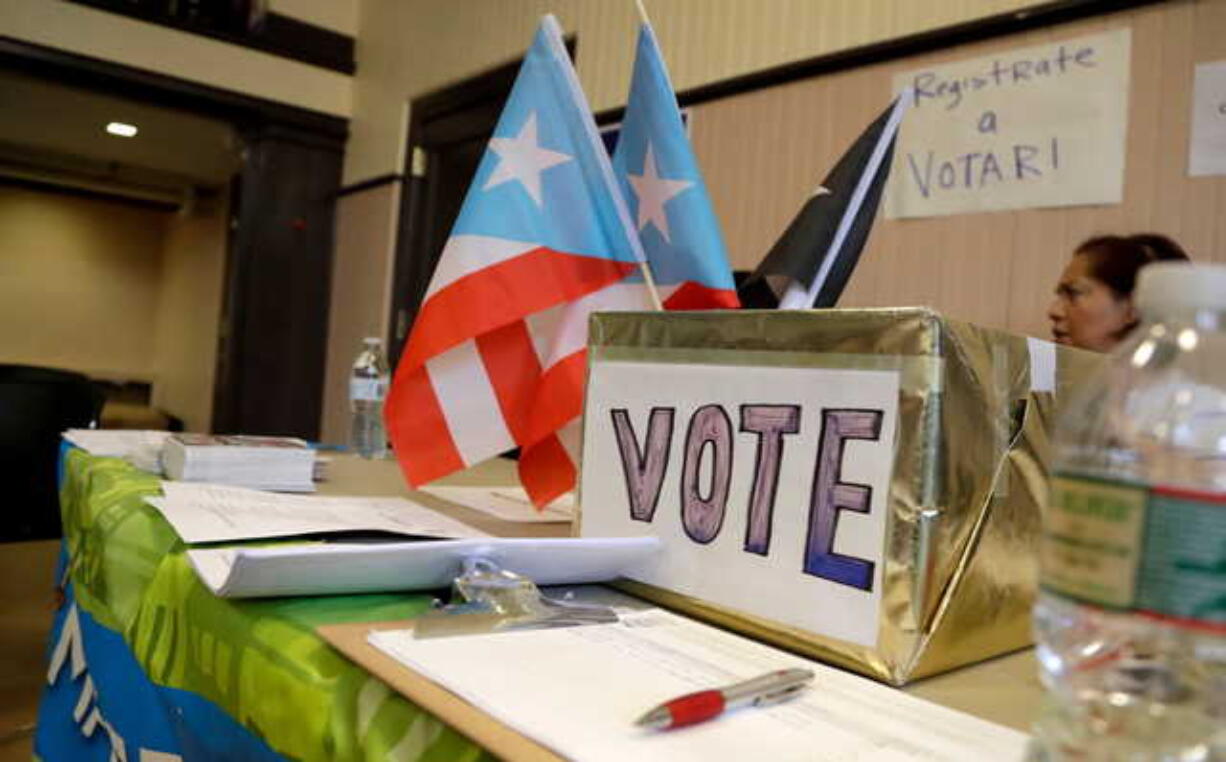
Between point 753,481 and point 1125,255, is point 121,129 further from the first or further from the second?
point 753,481

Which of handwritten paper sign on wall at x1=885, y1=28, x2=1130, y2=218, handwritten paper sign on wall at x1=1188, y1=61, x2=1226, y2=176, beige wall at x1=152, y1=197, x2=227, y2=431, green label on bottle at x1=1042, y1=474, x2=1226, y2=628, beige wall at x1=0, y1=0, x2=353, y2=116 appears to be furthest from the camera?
beige wall at x1=152, y1=197, x2=227, y2=431

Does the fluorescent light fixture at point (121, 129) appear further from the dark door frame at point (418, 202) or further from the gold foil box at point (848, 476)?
the gold foil box at point (848, 476)

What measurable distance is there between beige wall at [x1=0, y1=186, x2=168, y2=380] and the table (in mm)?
7200

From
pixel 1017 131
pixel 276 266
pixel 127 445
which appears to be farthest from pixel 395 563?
pixel 276 266

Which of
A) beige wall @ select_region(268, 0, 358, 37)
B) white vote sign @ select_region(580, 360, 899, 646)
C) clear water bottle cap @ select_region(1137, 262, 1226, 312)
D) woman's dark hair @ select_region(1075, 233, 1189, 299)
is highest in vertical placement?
beige wall @ select_region(268, 0, 358, 37)

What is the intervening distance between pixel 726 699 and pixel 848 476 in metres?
0.16

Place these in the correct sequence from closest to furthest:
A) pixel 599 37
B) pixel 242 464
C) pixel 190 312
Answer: pixel 242 464
pixel 599 37
pixel 190 312

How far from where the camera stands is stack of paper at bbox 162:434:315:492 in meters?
0.96

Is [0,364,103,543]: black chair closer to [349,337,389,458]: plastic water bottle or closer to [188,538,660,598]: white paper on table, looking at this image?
[349,337,389,458]: plastic water bottle

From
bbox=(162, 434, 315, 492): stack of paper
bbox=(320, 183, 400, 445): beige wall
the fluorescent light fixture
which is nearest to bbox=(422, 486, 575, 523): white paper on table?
bbox=(162, 434, 315, 492): stack of paper

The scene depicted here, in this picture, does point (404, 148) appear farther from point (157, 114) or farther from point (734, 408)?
point (734, 408)

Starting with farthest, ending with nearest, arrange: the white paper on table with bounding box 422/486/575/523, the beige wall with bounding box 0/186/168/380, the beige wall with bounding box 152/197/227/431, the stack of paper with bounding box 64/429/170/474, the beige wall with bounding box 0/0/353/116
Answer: the beige wall with bounding box 0/186/168/380, the beige wall with bounding box 152/197/227/431, the beige wall with bounding box 0/0/353/116, the stack of paper with bounding box 64/429/170/474, the white paper on table with bounding box 422/486/575/523

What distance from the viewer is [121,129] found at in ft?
17.2

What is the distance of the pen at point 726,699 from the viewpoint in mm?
368
